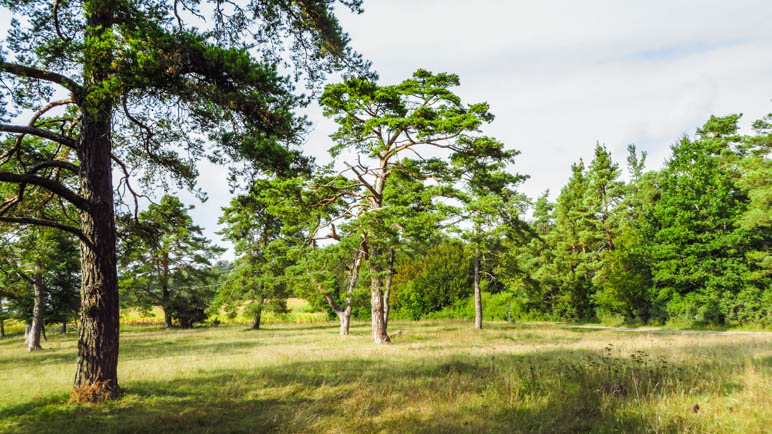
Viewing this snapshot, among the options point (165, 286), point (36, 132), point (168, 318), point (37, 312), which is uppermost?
point (36, 132)

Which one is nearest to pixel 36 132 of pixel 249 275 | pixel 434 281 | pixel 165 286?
pixel 249 275

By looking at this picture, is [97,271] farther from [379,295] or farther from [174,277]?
[174,277]

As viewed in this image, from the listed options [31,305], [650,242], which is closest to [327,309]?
[31,305]

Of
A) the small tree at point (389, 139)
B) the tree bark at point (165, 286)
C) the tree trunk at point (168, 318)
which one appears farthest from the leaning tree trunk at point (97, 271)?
the tree trunk at point (168, 318)

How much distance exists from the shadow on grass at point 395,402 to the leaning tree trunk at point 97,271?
0.67m

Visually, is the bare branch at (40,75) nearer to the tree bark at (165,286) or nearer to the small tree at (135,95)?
the small tree at (135,95)

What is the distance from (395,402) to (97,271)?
6.03 metres

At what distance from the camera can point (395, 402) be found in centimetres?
658

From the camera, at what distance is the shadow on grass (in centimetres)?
553

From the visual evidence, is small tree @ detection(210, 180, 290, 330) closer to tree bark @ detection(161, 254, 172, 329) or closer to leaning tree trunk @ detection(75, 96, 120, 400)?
tree bark @ detection(161, 254, 172, 329)

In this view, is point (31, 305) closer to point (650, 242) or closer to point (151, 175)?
point (151, 175)

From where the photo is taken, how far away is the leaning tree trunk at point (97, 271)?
7184 mm

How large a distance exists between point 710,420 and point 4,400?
12.2 metres

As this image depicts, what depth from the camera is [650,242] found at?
89.1 feet
